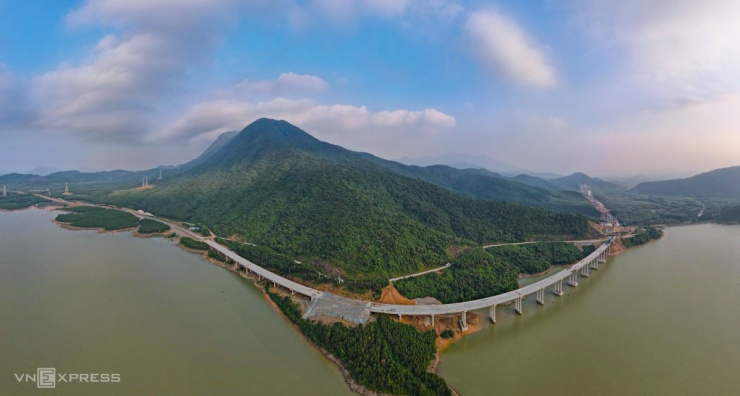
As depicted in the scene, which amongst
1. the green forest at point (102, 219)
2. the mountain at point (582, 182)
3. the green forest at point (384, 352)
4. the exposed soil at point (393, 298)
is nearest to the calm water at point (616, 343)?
the green forest at point (384, 352)

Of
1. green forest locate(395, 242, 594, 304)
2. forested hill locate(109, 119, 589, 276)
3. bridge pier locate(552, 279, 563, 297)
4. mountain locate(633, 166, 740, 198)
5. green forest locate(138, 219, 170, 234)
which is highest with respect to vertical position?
mountain locate(633, 166, 740, 198)

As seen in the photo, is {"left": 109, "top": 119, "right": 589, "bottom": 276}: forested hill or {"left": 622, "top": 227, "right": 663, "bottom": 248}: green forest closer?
{"left": 109, "top": 119, "right": 589, "bottom": 276}: forested hill

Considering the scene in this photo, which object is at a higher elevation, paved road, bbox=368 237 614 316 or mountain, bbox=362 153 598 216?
mountain, bbox=362 153 598 216

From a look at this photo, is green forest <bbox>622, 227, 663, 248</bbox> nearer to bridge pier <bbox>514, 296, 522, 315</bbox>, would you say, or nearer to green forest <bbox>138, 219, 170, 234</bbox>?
bridge pier <bbox>514, 296, 522, 315</bbox>

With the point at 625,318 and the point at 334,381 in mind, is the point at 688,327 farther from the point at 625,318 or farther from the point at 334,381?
the point at 334,381

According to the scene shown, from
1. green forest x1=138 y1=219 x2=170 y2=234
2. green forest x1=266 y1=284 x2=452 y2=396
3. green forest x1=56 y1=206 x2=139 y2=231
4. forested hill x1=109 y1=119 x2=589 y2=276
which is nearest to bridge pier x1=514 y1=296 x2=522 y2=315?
forested hill x1=109 y1=119 x2=589 y2=276

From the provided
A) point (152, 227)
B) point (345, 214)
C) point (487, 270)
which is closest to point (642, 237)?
point (487, 270)

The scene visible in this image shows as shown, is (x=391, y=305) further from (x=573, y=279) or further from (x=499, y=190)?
(x=499, y=190)
